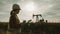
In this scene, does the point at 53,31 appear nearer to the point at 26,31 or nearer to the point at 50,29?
the point at 50,29

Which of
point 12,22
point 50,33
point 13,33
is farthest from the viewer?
point 50,33

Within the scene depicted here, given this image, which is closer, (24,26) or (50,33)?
(24,26)

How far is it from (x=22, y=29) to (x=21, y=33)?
0.23m

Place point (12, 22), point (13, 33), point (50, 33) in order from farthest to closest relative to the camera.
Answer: point (50, 33) < point (12, 22) < point (13, 33)

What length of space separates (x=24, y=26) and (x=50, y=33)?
2.25 metres

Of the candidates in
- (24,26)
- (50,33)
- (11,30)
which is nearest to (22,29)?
(24,26)

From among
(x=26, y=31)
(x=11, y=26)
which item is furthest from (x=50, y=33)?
(x=11, y=26)

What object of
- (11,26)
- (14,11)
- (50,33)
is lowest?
(50,33)

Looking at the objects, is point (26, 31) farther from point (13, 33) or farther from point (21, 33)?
point (13, 33)

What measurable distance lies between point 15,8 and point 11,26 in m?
0.64

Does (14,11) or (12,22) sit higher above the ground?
(14,11)

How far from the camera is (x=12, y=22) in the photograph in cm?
511

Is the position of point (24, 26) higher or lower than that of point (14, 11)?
lower

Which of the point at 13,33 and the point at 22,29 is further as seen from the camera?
the point at 22,29
